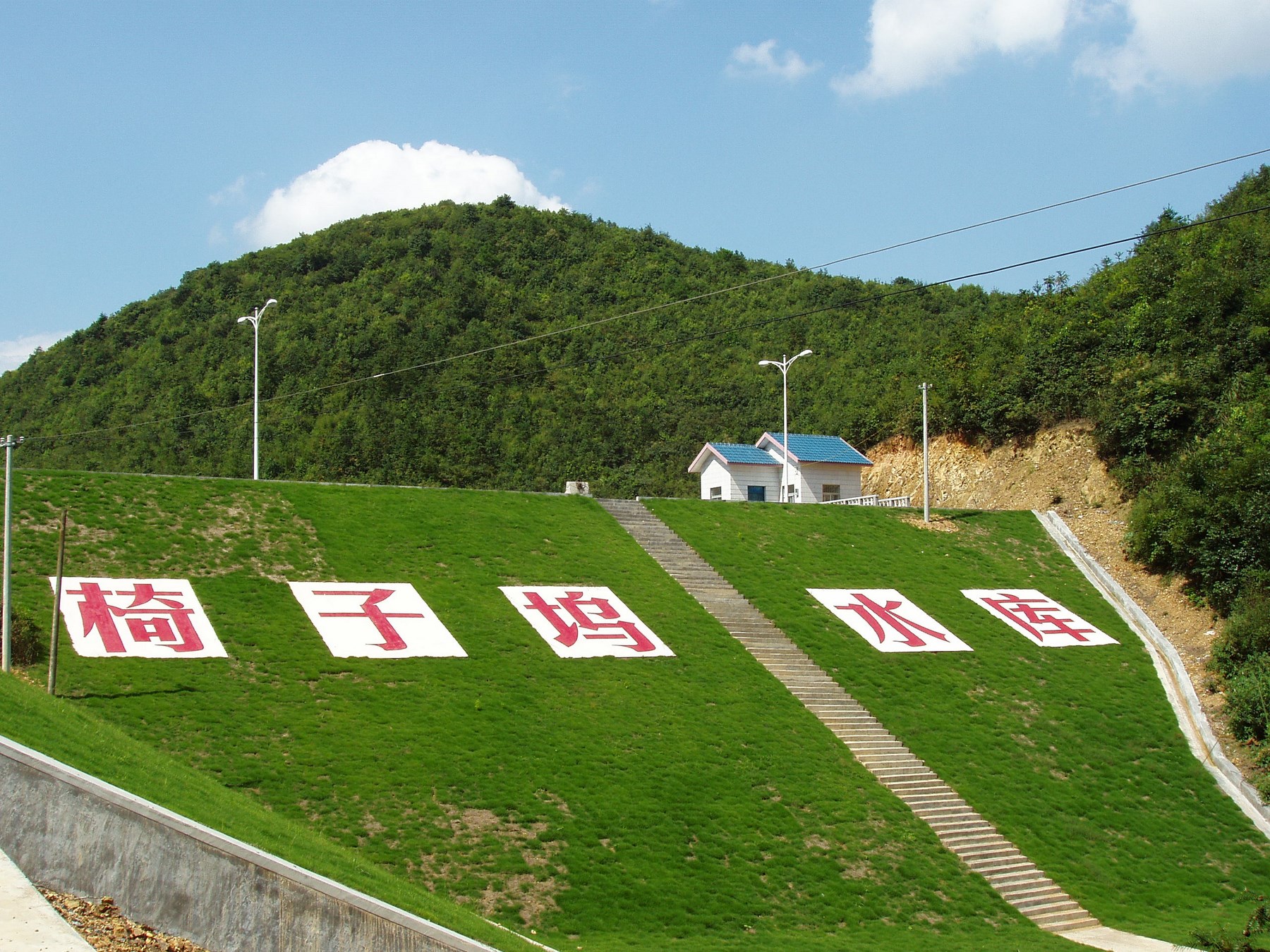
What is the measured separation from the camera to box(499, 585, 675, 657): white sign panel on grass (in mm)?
25359

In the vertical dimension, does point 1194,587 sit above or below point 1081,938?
above

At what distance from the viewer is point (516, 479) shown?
6481 centimetres

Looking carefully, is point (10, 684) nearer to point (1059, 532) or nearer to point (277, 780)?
point (277, 780)

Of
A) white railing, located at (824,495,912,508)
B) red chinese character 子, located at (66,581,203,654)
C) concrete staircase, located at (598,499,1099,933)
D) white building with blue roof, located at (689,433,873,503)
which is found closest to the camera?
concrete staircase, located at (598,499,1099,933)

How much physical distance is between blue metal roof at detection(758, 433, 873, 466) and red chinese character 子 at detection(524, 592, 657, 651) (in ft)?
58.3

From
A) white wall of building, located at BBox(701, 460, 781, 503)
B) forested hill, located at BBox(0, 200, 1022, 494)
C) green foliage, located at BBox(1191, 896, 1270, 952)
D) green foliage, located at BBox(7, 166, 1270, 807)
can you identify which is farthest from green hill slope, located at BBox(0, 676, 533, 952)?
forested hill, located at BBox(0, 200, 1022, 494)

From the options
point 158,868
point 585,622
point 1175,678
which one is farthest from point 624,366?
point 158,868

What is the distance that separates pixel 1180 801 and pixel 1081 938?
24.9 ft

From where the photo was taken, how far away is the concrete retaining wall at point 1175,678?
2545cm

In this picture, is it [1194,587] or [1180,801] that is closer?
[1180,801]

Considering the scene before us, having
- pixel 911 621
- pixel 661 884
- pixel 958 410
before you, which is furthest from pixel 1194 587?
pixel 661 884

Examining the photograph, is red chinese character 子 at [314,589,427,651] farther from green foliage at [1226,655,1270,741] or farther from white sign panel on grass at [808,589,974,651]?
green foliage at [1226,655,1270,741]

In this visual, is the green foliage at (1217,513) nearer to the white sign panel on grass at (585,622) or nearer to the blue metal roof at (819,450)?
the blue metal roof at (819,450)

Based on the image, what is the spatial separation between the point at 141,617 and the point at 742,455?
25.9m
